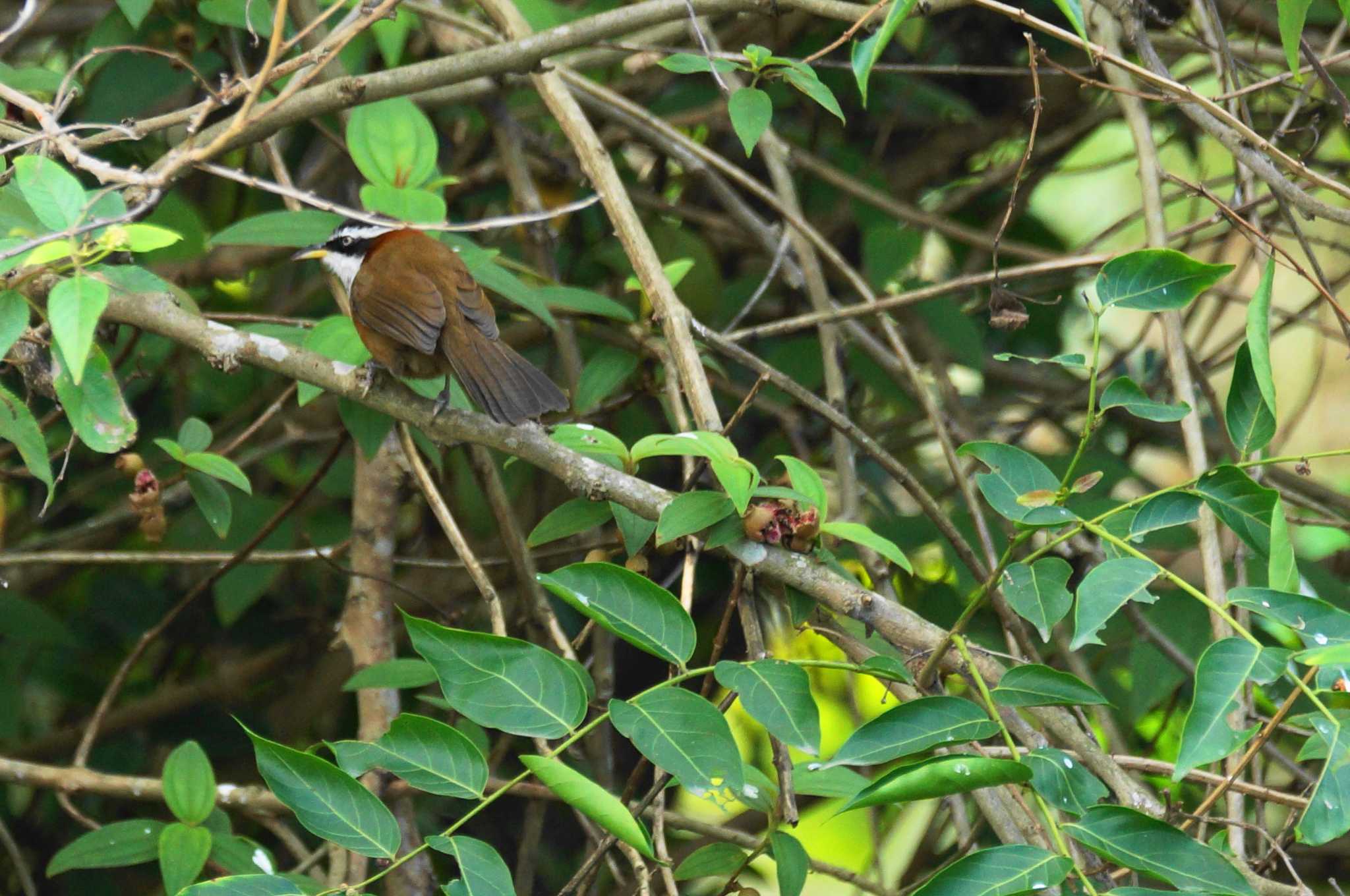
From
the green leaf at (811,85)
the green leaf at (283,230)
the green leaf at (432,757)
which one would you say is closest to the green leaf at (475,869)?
the green leaf at (432,757)

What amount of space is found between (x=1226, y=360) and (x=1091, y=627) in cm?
317

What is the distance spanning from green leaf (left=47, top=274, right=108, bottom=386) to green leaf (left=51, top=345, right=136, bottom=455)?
58 cm

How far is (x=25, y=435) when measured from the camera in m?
2.31

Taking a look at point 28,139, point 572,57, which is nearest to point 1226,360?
point 572,57

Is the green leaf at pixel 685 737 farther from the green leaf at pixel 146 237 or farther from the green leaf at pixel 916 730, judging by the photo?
the green leaf at pixel 146 237

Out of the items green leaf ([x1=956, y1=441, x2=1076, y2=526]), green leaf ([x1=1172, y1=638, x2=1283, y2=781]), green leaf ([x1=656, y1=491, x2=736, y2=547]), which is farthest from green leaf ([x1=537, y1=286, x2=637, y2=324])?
green leaf ([x1=1172, y1=638, x2=1283, y2=781])

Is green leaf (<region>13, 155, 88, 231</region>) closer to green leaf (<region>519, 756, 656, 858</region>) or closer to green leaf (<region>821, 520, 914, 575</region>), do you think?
green leaf (<region>519, 756, 656, 858</region>)

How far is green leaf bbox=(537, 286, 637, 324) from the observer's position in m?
3.44

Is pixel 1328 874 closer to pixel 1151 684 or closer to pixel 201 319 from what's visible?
pixel 1151 684

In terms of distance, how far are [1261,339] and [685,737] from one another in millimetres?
1041

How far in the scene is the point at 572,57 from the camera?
14.2 feet

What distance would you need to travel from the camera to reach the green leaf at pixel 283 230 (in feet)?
10.3

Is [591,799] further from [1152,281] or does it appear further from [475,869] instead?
[1152,281]

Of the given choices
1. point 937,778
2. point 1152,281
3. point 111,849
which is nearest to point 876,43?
point 1152,281
